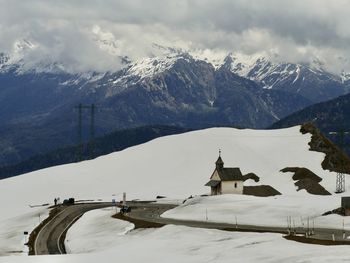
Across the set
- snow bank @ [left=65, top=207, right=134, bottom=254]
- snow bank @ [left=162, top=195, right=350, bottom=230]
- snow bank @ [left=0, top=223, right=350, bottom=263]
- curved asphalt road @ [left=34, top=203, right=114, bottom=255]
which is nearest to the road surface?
snow bank @ [left=65, top=207, right=134, bottom=254]

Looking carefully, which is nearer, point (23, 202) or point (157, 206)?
point (157, 206)

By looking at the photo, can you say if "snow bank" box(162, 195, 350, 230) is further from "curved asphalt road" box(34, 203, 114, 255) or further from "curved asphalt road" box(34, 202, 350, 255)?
"curved asphalt road" box(34, 203, 114, 255)

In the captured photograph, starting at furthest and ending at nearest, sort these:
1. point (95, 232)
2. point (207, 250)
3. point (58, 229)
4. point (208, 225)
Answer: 1. point (58, 229)
2. point (95, 232)
3. point (208, 225)
4. point (207, 250)

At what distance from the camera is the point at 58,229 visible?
11638 cm

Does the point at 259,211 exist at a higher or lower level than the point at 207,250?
higher

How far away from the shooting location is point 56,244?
100500 mm

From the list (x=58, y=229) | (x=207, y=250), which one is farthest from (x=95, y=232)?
(x=207, y=250)

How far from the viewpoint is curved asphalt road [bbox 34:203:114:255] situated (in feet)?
317

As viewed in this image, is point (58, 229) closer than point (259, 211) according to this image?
No

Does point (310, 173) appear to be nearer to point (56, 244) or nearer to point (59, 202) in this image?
point (59, 202)

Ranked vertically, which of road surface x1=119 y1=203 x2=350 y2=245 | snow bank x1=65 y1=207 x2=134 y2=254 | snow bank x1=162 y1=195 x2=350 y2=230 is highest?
snow bank x1=162 y1=195 x2=350 y2=230

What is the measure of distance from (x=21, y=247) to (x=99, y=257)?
28.6 metres

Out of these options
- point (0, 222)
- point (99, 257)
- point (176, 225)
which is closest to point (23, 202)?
point (0, 222)

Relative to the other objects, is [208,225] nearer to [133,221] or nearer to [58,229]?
[133,221]
